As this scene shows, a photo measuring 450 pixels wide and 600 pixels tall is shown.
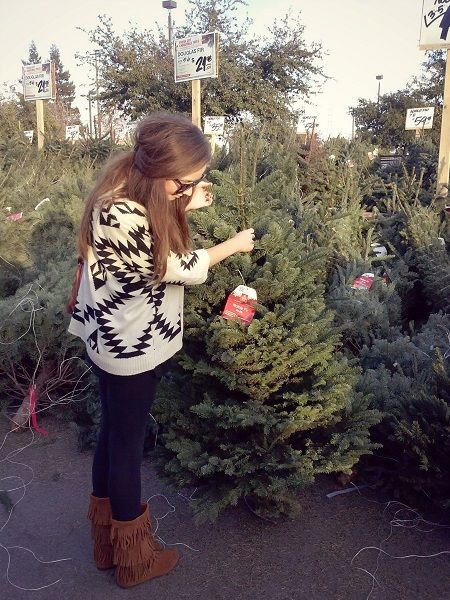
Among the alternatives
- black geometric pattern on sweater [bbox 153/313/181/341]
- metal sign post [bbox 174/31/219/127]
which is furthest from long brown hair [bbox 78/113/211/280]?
metal sign post [bbox 174/31/219/127]

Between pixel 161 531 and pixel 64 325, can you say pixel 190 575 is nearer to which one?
pixel 161 531

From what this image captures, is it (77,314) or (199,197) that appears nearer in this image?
(199,197)

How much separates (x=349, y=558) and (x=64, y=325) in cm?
265

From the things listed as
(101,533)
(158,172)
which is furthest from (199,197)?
(101,533)

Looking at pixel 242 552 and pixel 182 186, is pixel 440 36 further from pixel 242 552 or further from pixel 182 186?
pixel 242 552

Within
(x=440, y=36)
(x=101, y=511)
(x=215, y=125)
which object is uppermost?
(x=440, y=36)

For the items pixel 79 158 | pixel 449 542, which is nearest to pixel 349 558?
pixel 449 542

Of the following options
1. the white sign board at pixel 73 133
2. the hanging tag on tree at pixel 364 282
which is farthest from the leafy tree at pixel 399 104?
the hanging tag on tree at pixel 364 282

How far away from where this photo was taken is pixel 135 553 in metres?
2.47

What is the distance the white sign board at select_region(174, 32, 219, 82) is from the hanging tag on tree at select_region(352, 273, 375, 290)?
15.7 feet

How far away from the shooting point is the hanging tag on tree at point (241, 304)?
262 centimetres

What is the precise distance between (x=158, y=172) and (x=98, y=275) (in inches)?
18.7

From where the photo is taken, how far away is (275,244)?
2732 mm

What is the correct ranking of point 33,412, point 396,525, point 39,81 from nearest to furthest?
point 396,525, point 33,412, point 39,81
